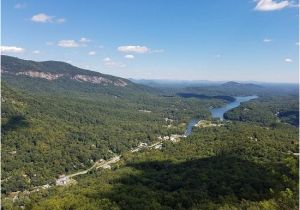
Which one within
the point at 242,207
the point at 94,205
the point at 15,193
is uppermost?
the point at 242,207

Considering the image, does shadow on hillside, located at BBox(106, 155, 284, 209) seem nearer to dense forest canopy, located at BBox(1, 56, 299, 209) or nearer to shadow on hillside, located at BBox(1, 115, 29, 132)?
dense forest canopy, located at BBox(1, 56, 299, 209)

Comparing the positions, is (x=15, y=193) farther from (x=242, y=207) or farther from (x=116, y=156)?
(x=242, y=207)

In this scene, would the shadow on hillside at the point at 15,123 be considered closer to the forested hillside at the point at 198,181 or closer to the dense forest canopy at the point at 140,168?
the dense forest canopy at the point at 140,168

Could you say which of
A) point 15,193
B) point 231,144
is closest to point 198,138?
point 231,144

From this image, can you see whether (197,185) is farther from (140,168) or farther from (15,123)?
(15,123)

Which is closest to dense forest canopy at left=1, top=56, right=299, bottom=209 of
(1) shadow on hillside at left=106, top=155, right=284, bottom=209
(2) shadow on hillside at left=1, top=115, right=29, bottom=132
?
(1) shadow on hillside at left=106, top=155, right=284, bottom=209

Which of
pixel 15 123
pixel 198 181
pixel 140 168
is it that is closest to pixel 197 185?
pixel 198 181
